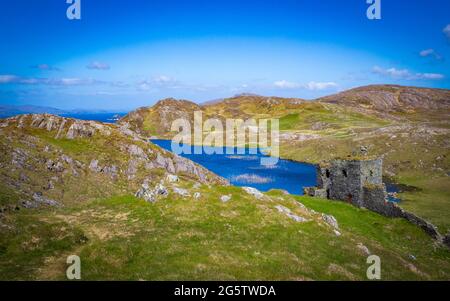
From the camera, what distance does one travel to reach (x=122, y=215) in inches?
1168

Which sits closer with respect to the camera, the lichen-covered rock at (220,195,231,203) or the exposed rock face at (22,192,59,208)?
the lichen-covered rock at (220,195,231,203)

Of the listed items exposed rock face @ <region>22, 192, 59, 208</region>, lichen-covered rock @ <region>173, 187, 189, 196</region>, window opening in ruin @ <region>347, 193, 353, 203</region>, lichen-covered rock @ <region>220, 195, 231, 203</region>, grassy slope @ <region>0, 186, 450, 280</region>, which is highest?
lichen-covered rock @ <region>173, 187, 189, 196</region>

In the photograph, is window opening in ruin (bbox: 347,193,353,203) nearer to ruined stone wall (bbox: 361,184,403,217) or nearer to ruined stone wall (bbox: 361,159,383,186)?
ruined stone wall (bbox: 361,184,403,217)

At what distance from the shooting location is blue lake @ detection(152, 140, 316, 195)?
10438 cm

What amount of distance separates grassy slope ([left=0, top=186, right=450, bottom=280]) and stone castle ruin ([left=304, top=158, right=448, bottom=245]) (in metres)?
10.8

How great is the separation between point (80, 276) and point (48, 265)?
3107 mm

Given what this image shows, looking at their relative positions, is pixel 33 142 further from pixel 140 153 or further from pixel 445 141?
pixel 445 141

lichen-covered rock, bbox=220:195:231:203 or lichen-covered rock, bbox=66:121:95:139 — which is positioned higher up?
lichen-covered rock, bbox=66:121:95:139

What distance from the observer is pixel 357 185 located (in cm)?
4747

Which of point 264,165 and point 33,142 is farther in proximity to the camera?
point 264,165

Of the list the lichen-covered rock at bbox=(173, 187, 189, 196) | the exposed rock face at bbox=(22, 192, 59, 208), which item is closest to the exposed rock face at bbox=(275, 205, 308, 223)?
the lichen-covered rock at bbox=(173, 187, 189, 196)

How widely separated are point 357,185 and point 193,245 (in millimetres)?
31983

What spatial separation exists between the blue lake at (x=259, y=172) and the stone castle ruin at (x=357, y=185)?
133 ft
